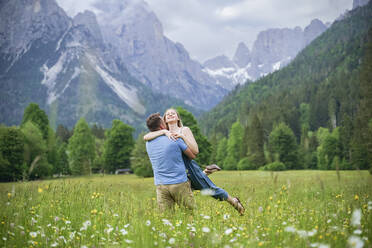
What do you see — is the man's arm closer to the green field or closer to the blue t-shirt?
the blue t-shirt

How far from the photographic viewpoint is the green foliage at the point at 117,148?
58031mm

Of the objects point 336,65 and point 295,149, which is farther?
point 336,65

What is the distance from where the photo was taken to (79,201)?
6395 mm

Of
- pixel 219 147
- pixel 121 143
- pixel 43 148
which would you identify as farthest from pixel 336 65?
pixel 43 148

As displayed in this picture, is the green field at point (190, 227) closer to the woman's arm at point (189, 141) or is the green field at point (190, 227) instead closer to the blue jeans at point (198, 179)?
the blue jeans at point (198, 179)

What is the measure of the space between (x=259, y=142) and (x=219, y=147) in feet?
62.7

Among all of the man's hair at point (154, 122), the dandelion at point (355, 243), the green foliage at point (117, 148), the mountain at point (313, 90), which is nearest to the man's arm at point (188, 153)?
the man's hair at point (154, 122)

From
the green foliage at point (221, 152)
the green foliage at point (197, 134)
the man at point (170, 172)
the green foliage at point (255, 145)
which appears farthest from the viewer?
the green foliage at point (221, 152)

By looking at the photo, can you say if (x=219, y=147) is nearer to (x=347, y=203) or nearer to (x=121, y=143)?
(x=121, y=143)

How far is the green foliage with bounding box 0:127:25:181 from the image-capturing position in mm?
35188

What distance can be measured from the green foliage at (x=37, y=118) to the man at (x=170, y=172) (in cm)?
4836

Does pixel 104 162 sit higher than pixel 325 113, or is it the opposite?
pixel 325 113

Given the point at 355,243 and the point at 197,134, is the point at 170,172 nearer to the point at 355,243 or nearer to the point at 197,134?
the point at 355,243

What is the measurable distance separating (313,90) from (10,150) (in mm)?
119505
